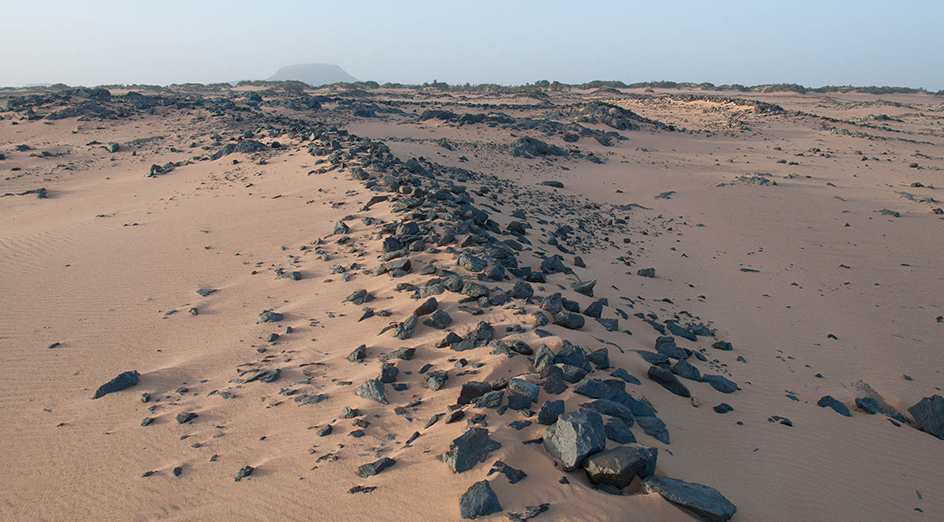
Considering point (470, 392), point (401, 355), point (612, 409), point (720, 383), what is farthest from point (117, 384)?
point (720, 383)

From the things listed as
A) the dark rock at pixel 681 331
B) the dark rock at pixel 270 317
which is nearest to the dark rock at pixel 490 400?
the dark rock at pixel 270 317

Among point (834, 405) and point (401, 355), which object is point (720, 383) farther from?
point (401, 355)

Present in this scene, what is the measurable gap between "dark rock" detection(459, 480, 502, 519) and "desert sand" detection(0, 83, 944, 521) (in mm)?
62

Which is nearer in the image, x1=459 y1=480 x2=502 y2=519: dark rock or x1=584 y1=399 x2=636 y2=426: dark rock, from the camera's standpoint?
x1=459 y1=480 x2=502 y2=519: dark rock

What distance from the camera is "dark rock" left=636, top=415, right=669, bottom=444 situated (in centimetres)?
357

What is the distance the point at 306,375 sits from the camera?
14.4 ft

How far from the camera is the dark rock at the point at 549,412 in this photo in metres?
3.34

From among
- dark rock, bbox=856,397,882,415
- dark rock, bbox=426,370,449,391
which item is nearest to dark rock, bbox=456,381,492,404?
dark rock, bbox=426,370,449,391

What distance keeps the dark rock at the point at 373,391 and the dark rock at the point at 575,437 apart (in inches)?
52.8

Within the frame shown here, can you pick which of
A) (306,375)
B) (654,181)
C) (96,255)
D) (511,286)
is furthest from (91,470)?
(654,181)

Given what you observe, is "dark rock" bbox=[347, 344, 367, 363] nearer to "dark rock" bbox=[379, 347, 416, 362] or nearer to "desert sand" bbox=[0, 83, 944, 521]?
"desert sand" bbox=[0, 83, 944, 521]

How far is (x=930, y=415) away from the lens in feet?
15.4

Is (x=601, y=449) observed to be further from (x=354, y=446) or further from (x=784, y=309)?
(x=784, y=309)

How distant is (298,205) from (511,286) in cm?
540
